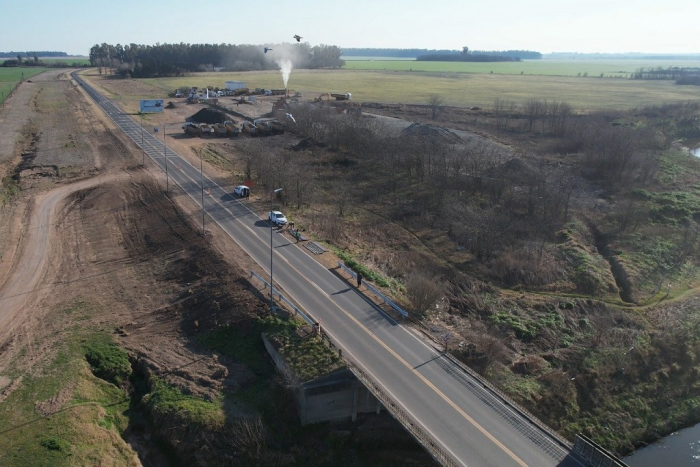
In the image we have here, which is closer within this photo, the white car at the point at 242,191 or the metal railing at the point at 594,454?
the metal railing at the point at 594,454

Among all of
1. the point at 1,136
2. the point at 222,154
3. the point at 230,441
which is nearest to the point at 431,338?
the point at 230,441

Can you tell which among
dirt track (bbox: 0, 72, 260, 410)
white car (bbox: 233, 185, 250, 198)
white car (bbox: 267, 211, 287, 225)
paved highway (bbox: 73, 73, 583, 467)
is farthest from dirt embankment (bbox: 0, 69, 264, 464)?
white car (bbox: 233, 185, 250, 198)

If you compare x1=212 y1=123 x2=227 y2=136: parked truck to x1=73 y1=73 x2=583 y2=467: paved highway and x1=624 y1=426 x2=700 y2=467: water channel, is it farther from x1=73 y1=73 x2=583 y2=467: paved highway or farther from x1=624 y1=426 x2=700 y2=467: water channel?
x1=624 y1=426 x2=700 y2=467: water channel

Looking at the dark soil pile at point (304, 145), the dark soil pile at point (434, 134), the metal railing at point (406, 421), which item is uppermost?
the dark soil pile at point (434, 134)

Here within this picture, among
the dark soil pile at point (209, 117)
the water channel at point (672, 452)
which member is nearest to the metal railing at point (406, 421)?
the water channel at point (672, 452)

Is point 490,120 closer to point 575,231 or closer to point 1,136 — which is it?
point 575,231

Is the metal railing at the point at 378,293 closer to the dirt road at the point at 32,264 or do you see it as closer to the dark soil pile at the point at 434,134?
the dirt road at the point at 32,264
